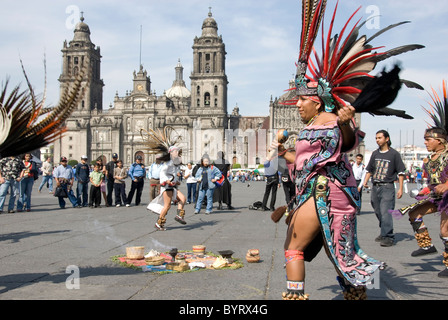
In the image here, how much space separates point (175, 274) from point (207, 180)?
26.8ft

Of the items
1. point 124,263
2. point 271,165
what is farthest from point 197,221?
point 124,263

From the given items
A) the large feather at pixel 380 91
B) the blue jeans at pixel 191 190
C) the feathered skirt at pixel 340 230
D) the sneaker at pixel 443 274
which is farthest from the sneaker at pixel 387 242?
the blue jeans at pixel 191 190

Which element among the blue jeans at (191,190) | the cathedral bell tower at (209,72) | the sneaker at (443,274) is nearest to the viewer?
the sneaker at (443,274)

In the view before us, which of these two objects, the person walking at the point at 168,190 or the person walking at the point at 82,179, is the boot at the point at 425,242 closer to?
the person walking at the point at 168,190

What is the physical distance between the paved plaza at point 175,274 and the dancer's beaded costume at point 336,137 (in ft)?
2.11

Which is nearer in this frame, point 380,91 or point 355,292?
point 380,91

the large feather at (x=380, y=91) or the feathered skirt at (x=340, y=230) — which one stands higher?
the large feather at (x=380, y=91)

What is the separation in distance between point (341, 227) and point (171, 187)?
6.14 meters

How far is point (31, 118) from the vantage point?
410 cm

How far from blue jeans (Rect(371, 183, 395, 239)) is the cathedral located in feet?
226

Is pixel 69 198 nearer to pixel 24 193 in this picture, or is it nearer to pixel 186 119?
pixel 24 193

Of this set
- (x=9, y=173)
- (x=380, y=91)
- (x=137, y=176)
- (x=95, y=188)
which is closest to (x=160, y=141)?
(x=9, y=173)

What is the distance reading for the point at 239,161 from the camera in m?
79.8

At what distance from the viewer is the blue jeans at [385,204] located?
7367 mm
